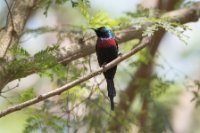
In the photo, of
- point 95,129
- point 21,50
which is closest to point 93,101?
point 95,129

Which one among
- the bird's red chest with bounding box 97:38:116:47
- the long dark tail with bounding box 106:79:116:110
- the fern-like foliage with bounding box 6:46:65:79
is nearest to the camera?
the fern-like foliage with bounding box 6:46:65:79

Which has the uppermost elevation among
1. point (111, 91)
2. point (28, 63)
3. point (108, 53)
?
point (28, 63)

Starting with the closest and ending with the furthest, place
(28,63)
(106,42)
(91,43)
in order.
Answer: (28,63) → (106,42) → (91,43)

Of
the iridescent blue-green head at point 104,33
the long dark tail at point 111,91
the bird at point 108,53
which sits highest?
the iridescent blue-green head at point 104,33

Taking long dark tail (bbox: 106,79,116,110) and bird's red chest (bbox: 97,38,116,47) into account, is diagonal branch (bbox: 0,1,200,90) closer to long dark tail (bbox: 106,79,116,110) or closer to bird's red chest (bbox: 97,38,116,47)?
bird's red chest (bbox: 97,38,116,47)

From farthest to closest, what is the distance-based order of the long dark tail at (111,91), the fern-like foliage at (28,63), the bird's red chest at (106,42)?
the bird's red chest at (106,42), the long dark tail at (111,91), the fern-like foliage at (28,63)

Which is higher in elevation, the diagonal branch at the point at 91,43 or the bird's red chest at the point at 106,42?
the bird's red chest at the point at 106,42

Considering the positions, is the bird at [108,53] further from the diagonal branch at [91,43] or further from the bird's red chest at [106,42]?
the diagonal branch at [91,43]

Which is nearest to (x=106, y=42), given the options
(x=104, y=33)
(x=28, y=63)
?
(x=104, y=33)

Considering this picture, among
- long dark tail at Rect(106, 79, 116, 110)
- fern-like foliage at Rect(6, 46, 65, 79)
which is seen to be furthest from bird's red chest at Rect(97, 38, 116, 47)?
fern-like foliage at Rect(6, 46, 65, 79)

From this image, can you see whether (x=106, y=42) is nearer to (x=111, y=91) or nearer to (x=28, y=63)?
(x=111, y=91)

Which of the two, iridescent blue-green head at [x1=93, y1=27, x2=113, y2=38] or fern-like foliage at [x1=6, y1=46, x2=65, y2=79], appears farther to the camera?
iridescent blue-green head at [x1=93, y1=27, x2=113, y2=38]

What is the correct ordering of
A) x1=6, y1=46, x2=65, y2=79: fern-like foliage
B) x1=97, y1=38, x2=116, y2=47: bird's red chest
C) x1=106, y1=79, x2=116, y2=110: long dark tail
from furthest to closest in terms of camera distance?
x1=97, y1=38, x2=116, y2=47: bird's red chest, x1=106, y1=79, x2=116, y2=110: long dark tail, x1=6, y1=46, x2=65, y2=79: fern-like foliage

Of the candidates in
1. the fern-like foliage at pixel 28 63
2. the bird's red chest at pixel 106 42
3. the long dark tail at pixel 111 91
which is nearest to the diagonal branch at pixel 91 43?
the fern-like foliage at pixel 28 63
